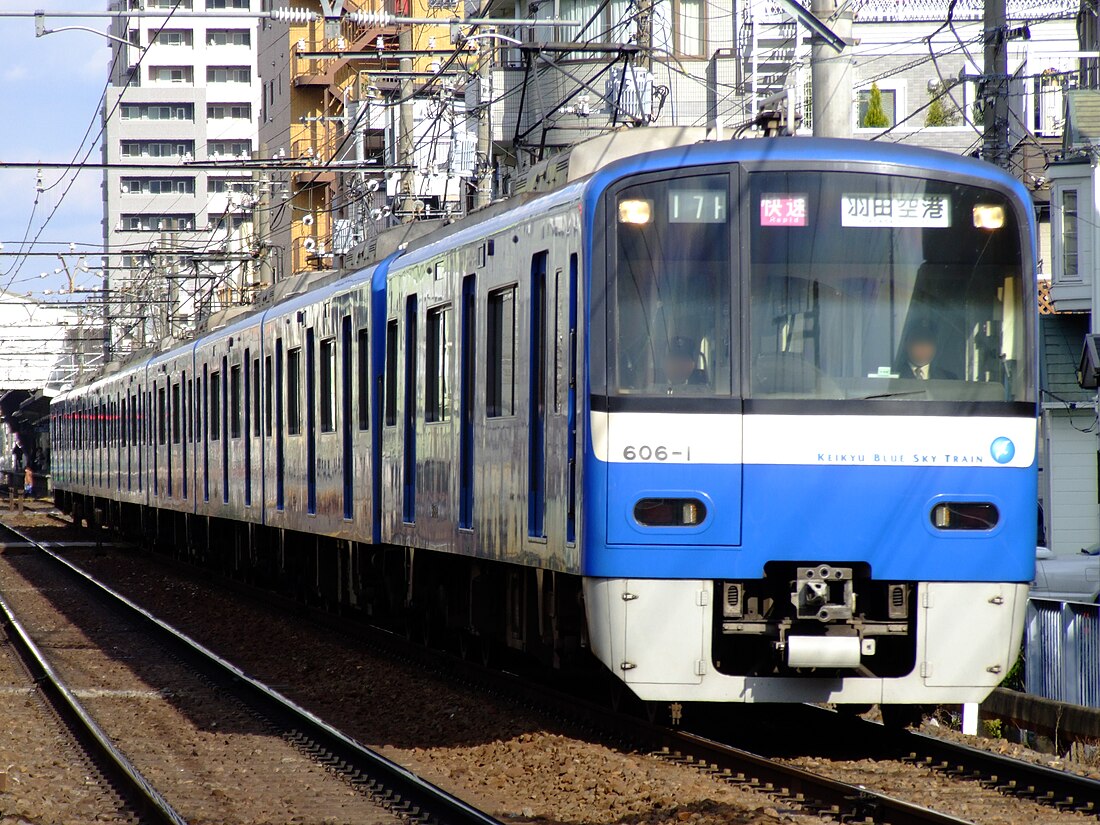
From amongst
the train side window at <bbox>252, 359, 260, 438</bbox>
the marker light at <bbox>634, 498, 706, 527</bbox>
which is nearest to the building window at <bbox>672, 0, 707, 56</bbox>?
the train side window at <bbox>252, 359, 260, 438</bbox>

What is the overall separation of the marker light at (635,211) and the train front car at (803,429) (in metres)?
0.01

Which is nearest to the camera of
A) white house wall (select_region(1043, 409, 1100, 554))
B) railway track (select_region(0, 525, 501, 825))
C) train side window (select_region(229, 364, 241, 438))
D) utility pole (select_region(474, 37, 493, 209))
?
railway track (select_region(0, 525, 501, 825))

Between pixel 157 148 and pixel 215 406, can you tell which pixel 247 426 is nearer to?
pixel 215 406

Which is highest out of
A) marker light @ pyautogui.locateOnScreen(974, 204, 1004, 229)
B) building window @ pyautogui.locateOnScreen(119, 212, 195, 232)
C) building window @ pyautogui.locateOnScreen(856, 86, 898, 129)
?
building window @ pyautogui.locateOnScreen(119, 212, 195, 232)

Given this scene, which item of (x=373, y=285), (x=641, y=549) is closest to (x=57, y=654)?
(x=373, y=285)

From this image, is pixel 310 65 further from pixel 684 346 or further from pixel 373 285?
pixel 684 346

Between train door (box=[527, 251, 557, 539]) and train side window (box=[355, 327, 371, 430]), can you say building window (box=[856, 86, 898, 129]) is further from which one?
train door (box=[527, 251, 557, 539])

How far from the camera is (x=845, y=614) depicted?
8.33 meters

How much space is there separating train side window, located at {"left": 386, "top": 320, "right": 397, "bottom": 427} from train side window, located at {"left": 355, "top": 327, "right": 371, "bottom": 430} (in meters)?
0.45

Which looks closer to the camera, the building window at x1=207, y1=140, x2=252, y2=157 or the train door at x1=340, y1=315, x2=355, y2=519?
the train door at x1=340, y1=315, x2=355, y2=519

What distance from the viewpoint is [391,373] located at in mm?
13062

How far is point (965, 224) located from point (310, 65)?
54.1 m

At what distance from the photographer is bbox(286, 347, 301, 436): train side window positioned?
1686cm

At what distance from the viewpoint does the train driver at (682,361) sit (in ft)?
27.4
